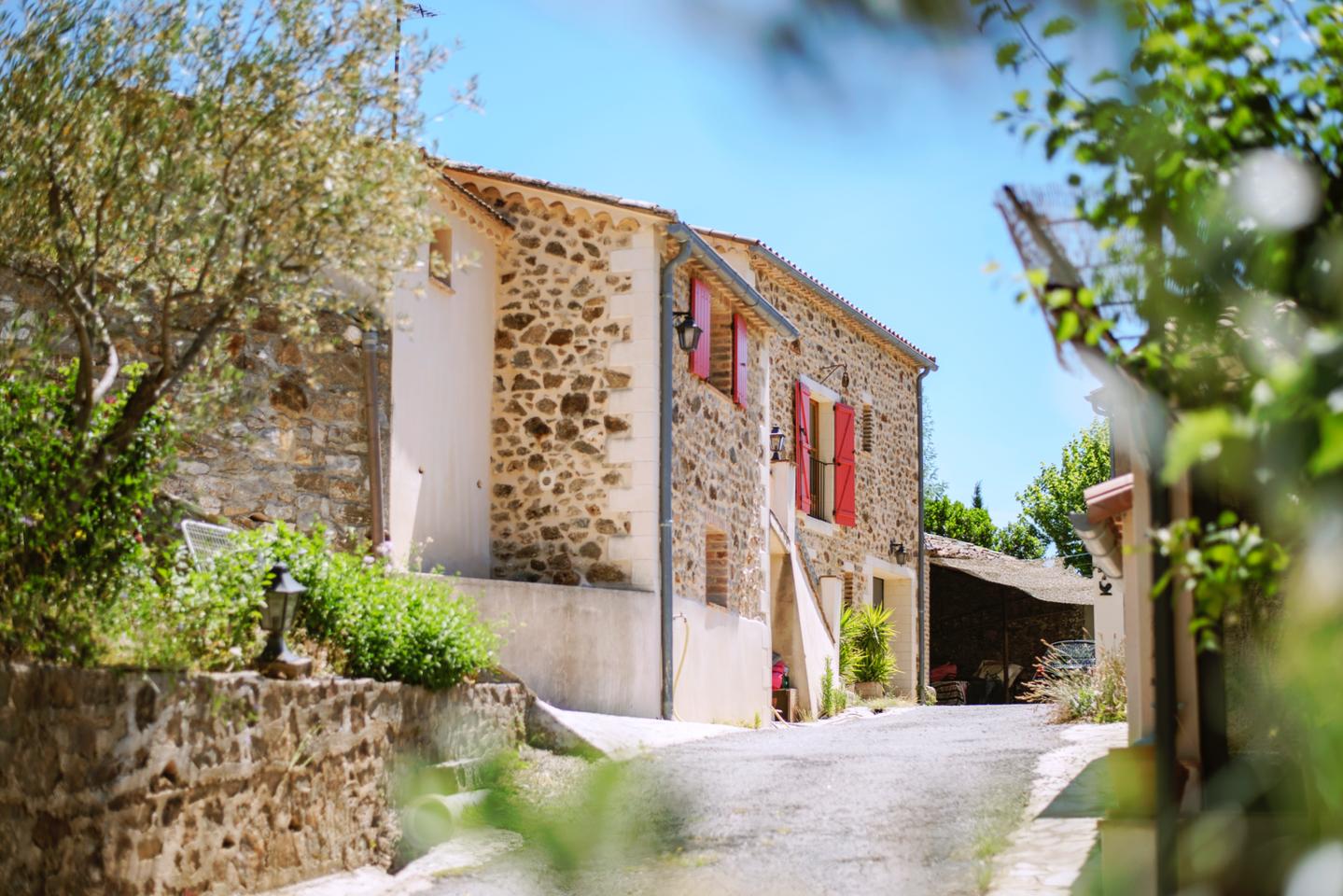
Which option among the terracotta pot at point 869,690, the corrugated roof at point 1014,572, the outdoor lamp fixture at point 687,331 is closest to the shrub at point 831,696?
the terracotta pot at point 869,690

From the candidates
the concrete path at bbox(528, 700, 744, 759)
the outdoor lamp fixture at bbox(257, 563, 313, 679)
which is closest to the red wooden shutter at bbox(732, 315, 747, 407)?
the concrete path at bbox(528, 700, 744, 759)

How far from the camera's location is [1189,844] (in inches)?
189

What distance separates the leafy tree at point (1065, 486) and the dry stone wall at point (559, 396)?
81.3 ft

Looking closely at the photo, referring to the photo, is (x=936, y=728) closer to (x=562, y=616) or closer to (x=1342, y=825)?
(x=562, y=616)

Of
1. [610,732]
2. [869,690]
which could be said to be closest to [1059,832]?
[610,732]

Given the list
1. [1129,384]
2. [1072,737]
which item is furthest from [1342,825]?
[1072,737]

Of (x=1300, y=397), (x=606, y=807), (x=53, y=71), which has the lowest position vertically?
(x=606, y=807)

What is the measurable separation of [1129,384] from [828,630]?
13.4m

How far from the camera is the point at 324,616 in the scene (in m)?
7.54

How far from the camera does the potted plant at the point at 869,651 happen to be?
18.0 meters

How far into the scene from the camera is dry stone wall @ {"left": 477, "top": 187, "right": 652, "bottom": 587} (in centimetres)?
1224

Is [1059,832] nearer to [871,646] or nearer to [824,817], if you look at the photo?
[824,817]

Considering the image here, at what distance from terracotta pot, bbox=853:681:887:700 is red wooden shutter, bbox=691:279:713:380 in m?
6.06

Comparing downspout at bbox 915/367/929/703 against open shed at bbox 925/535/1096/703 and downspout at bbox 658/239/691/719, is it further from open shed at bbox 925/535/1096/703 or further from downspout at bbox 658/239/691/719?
downspout at bbox 658/239/691/719
